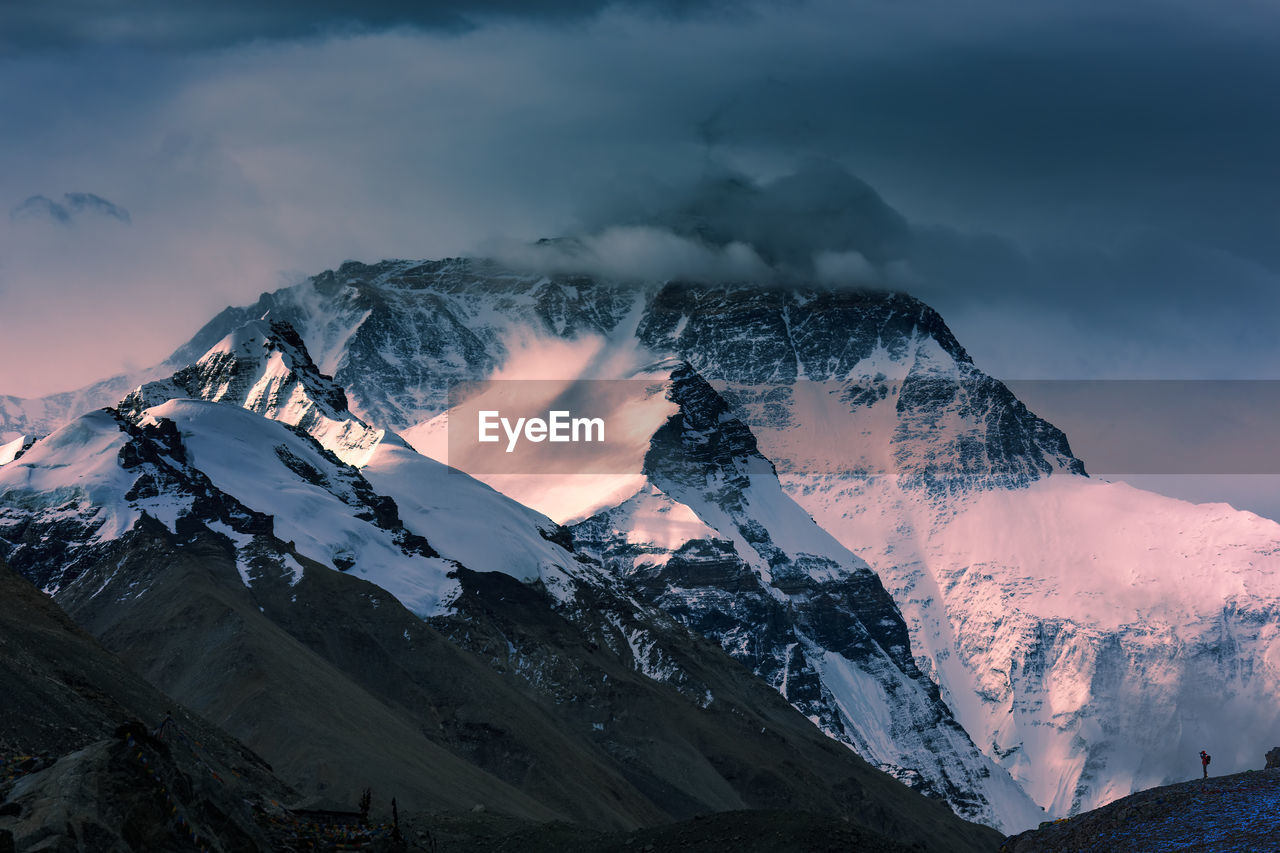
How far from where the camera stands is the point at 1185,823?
197 feet

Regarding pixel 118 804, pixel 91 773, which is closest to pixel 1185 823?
pixel 118 804

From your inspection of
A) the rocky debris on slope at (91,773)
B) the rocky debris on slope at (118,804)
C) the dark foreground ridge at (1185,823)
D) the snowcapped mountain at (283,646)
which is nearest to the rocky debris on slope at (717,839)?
the dark foreground ridge at (1185,823)

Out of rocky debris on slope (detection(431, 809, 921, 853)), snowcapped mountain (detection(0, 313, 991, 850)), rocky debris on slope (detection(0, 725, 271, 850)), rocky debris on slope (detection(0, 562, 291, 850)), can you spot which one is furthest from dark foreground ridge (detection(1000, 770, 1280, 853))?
snowcapped mountain (detection(0, 313, 991, 850))

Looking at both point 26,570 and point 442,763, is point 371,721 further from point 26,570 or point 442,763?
point 26,570

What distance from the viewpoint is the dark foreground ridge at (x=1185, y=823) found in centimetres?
5819

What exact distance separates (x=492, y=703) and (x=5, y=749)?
348 feet

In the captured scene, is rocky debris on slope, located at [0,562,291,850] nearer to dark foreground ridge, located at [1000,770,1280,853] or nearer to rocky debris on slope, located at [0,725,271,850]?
rocky debris on slope, located at [0,725,271,850]

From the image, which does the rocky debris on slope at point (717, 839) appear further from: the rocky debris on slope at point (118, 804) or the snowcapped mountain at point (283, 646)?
the snowcapped mountain at point (283, 646)

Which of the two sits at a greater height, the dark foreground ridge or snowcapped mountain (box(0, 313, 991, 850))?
snowcapped mountain (box(0, 313, 991, 850))

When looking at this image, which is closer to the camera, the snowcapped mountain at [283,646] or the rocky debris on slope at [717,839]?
the rocky debris on slope at [717,839]

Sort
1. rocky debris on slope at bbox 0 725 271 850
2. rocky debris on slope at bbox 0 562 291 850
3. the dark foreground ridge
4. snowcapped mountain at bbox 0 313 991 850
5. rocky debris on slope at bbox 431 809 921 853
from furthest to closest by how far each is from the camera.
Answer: snowcapped mountain at bbox 0 313 991 850 → rocky debris on slope at bbox 431 809 921 853 → the dark foreground ridge → rocky debris on slope at bbox 0 562 291 850 → rocky debris on slope at bbox 0 725 271 850

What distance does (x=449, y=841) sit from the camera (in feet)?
272

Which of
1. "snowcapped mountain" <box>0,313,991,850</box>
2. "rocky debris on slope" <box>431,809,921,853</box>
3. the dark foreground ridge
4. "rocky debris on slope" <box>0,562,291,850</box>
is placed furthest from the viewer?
"snowcapped mountain" <box>0,313,991,850</box>

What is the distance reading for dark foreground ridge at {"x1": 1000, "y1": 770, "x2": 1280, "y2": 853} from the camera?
58.2 m
